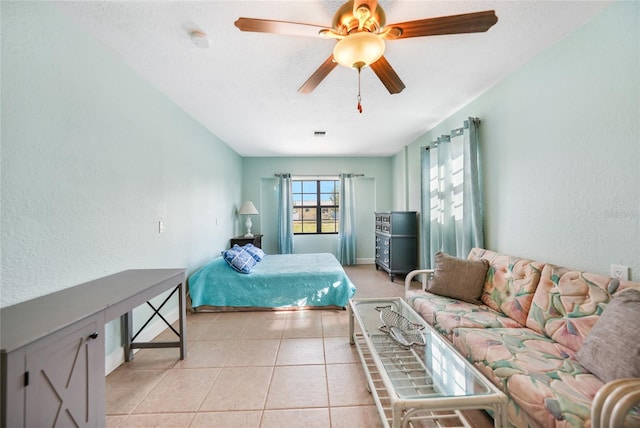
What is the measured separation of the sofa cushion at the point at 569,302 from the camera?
1.47 m

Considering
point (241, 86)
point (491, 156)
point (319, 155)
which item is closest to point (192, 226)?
point (241, 86)

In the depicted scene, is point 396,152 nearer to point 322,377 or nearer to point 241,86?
point 241,86

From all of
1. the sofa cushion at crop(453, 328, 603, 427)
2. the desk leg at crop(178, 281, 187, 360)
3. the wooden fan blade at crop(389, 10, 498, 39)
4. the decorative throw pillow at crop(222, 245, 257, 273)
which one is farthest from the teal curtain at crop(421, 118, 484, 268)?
the desk leg at crop(178, 281, 187, 360)

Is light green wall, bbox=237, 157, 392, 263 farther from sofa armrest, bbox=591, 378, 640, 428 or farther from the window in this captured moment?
sofa armrest, bbox=591, 378, 640, 428

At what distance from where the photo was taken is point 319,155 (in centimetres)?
559

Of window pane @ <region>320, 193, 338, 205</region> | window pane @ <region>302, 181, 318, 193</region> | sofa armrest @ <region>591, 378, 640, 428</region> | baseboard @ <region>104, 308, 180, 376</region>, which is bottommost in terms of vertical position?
baseboard @ <region>104, 308, 180, 376</region>

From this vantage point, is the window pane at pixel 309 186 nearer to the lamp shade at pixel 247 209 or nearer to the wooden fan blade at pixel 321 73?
the lamp shade at pixel 247 209

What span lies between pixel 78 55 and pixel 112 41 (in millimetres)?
266

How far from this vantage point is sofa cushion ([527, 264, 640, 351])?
147cm

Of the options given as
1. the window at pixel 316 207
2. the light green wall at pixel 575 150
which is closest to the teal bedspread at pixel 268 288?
the light green wall at pixel 575 150

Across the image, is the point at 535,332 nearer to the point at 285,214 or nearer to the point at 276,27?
the point at 276,27

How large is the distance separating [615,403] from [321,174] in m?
5.17

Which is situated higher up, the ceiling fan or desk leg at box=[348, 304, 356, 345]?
the ceiling fan

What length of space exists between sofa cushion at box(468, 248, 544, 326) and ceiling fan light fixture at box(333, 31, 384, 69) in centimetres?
190
